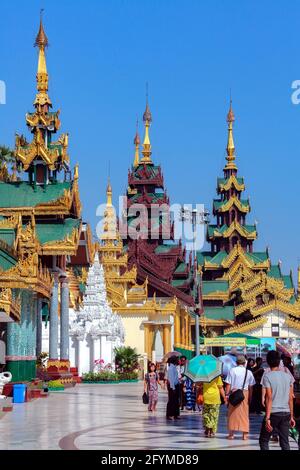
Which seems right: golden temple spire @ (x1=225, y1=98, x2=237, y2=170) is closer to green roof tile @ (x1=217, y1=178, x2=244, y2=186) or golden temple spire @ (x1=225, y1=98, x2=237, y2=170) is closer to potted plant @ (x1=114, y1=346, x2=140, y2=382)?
green roof tile @ (x1=217, y1=178, x2=244, y2=186)

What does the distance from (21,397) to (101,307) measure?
20317 millimetres

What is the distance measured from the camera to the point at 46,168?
37250 millimetres

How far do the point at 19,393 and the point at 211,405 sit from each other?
11.1m

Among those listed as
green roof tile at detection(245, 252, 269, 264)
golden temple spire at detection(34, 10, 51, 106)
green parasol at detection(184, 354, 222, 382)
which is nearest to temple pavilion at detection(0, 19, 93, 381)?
golden temple spire at detection(34, 10, 51, 106)

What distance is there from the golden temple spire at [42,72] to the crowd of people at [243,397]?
18.4 m

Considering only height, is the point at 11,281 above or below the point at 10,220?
below

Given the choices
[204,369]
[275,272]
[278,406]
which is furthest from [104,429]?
[275,272]

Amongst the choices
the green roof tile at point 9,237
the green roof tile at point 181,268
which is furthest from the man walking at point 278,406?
the green roof tile at point 181,268

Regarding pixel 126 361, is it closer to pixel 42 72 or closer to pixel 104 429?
pixel 42 72

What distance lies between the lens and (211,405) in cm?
1627

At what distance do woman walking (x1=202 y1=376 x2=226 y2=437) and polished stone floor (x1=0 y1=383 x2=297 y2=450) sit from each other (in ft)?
0.60

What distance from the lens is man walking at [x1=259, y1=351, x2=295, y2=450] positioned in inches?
436
